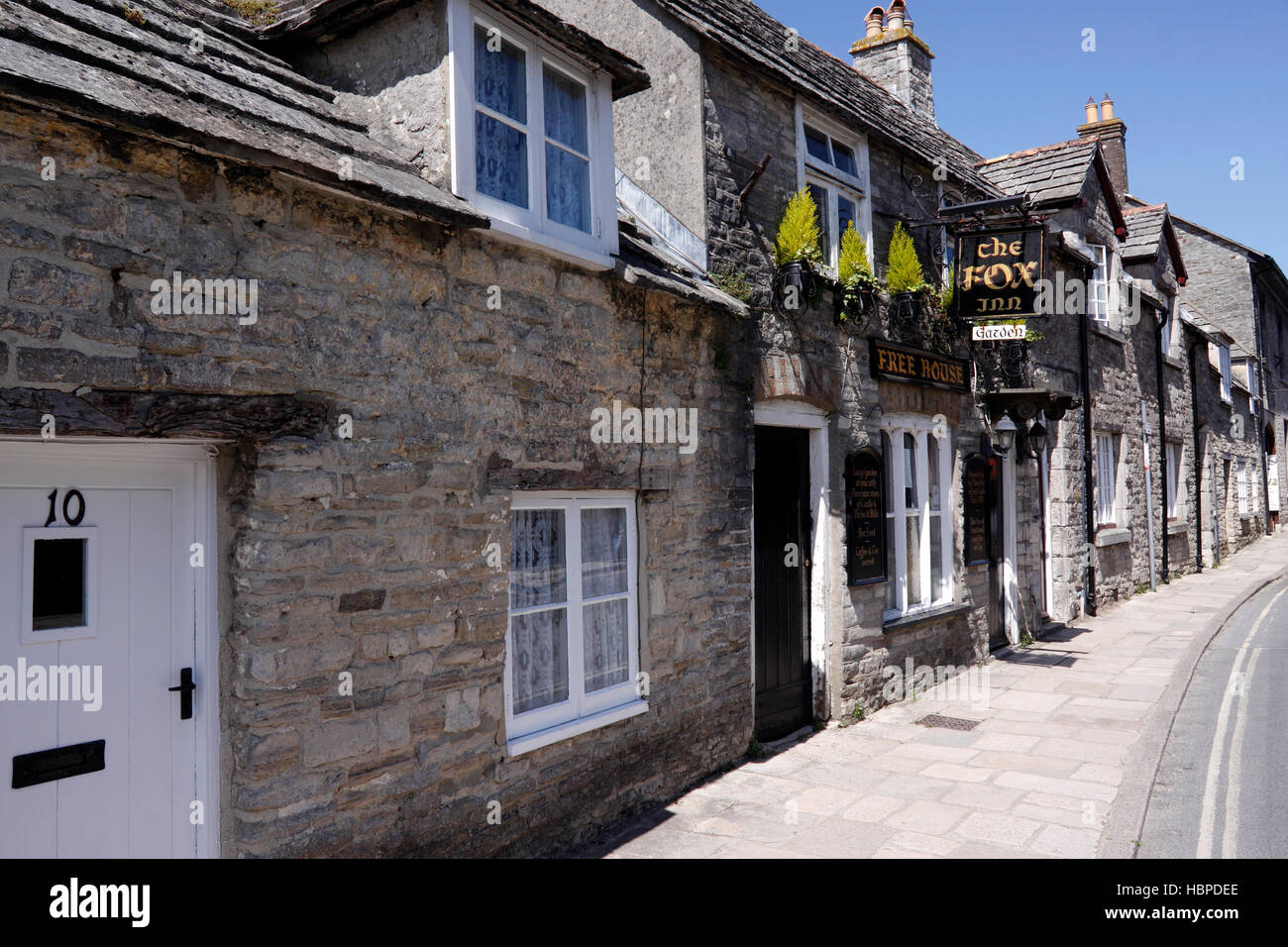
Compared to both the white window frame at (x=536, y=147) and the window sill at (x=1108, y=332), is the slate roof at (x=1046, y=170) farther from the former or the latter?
the white window frame at (x=536, y=147)

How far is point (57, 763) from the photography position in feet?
11.1

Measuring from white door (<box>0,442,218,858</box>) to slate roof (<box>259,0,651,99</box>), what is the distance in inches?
115

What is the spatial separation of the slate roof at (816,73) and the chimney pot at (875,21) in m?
2.50

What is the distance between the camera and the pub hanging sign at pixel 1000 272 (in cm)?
996

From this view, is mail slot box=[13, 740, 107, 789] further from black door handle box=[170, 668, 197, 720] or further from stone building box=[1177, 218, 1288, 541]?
stone building box=[1177, 218, 1288, 541]

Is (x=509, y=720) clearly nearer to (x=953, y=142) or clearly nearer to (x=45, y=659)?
(x=45, y=659)

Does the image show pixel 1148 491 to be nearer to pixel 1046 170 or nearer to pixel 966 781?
pixel 1046 170

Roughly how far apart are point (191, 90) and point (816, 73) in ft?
22.9

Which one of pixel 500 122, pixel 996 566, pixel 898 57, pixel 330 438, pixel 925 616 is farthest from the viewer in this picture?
pixel 898 57

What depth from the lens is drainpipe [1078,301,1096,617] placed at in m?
14.5

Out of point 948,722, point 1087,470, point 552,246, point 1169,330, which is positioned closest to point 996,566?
point 1087,470
